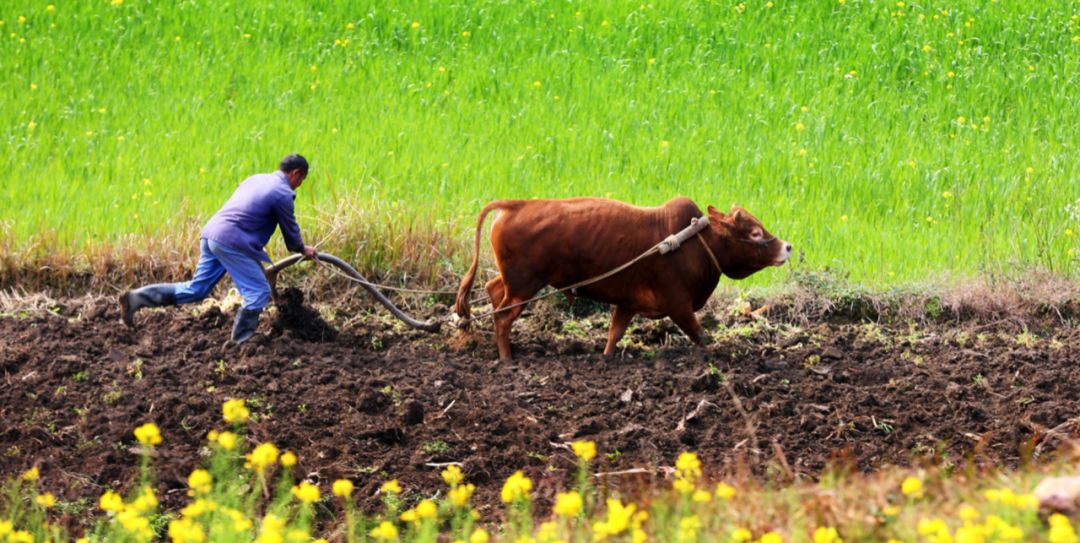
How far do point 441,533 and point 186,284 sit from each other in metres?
3.09

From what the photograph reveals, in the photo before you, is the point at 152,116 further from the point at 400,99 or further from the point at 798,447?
the point at 798,447

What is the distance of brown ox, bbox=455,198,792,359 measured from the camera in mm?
Answer: 8453

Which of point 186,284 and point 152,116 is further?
point 152,116

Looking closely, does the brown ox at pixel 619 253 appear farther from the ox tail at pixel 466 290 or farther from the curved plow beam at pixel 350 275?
the curved plow beam at pixel 350 275

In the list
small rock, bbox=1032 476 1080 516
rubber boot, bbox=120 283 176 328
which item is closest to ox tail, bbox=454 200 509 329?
rubber boot, bbox=120 283 176 328

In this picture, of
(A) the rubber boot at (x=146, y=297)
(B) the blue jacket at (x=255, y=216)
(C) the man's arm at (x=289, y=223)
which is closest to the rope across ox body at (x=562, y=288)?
(C) the man's arm at (x=289, y=223)

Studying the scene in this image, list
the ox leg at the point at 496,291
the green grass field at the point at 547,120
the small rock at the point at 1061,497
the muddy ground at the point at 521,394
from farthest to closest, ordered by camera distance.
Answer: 1. the green grass field at the point at 547,120
2. the ox leg at the point at 496,291
3. the muddy ground at the point at 521,394
4. the small rock at the point at 1061,497

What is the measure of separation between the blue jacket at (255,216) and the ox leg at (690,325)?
2190 mm

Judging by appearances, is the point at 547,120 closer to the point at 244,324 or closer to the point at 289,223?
the point at 289,223

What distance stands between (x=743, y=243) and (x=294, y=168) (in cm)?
257

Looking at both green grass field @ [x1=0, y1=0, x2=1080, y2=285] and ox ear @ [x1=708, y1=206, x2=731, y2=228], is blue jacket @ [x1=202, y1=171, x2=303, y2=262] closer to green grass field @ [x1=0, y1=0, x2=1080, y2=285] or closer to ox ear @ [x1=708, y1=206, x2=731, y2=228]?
green grass field @ [x1=0, y1=0, x2=1080, y2=285]

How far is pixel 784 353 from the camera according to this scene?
8.77 m

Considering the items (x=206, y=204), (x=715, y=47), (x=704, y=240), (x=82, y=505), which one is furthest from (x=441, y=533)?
(x=715, y=47)

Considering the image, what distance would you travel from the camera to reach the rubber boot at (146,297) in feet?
28.3
